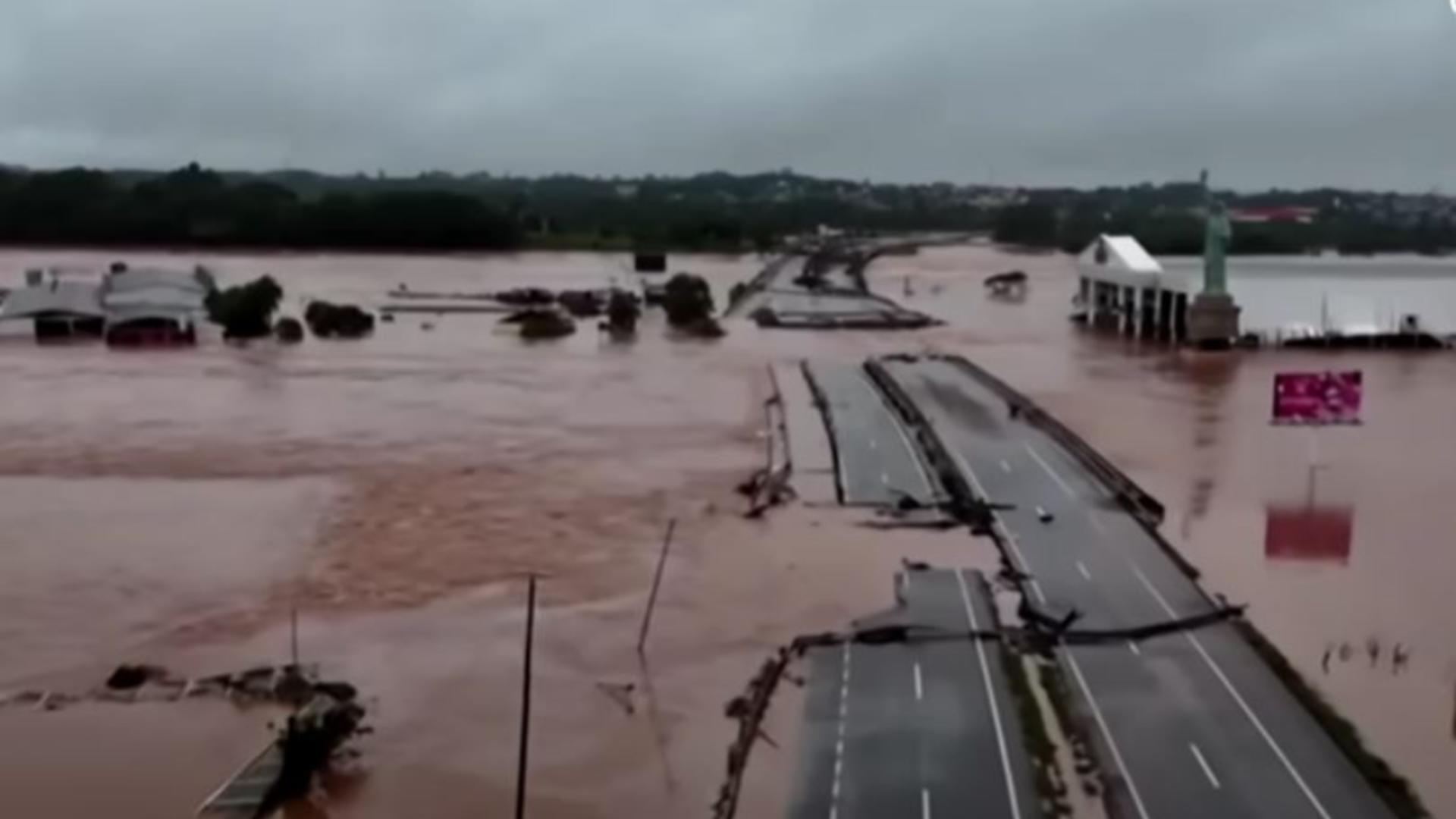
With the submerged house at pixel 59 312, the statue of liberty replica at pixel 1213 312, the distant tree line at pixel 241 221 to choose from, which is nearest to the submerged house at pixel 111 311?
the submerged house at pixel 59 312

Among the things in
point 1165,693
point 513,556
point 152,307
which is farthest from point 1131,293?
point 1165,693

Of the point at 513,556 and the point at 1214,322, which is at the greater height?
the point at 1214,322

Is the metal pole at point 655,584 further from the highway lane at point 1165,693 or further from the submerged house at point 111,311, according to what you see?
the submerged house at point 111,311

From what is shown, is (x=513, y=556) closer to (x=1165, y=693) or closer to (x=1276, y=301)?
(x=1165, y=693)

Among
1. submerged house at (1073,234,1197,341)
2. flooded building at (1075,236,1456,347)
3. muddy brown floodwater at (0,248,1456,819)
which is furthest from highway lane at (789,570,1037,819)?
submerged house at (1073,234,1197,341)

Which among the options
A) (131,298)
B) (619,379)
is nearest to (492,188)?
(131,298)

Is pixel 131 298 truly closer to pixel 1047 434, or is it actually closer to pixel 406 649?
pixel 1047 434
